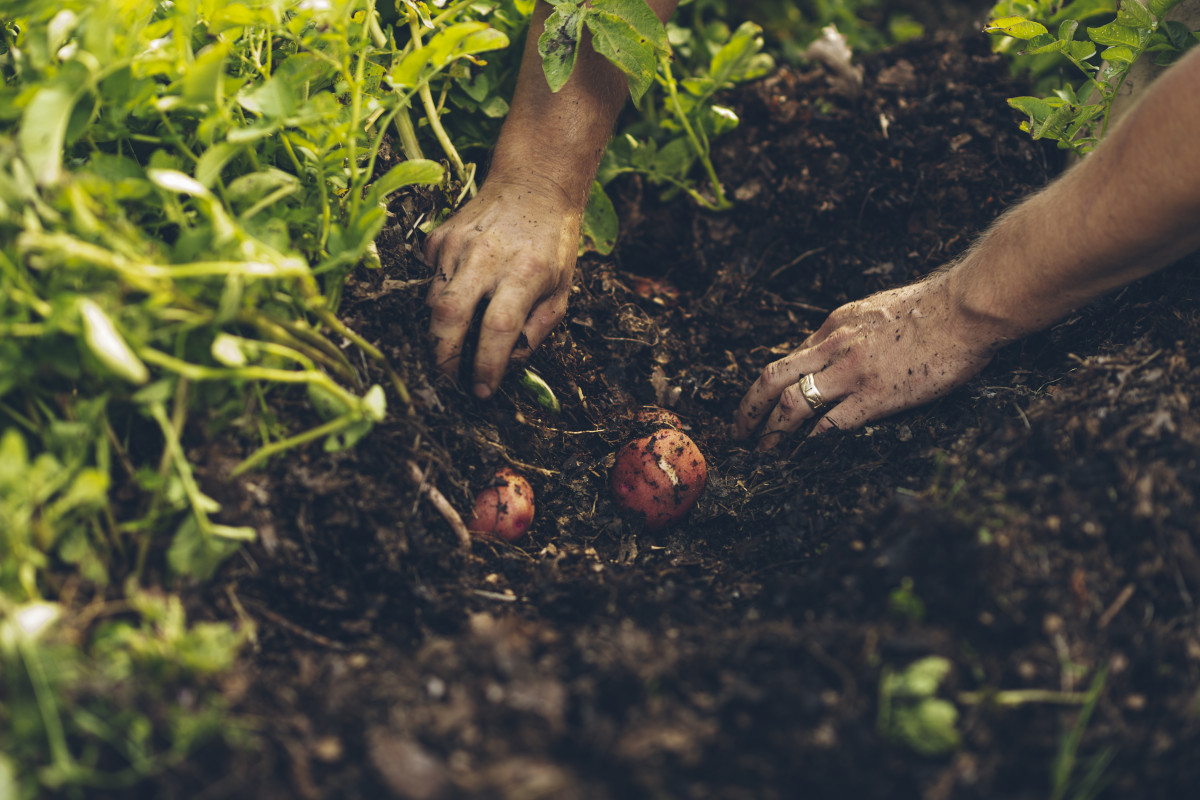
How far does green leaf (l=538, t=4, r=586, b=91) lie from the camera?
1676mm

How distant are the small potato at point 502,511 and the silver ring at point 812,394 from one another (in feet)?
2.57

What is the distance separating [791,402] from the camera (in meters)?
1.90

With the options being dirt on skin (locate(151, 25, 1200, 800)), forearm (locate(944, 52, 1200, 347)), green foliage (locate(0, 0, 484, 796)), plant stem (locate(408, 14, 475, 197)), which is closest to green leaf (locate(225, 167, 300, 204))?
green foliage (locate(0, 0, 484, 796))

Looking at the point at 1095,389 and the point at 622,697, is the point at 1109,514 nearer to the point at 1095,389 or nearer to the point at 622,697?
the point at 1095,389

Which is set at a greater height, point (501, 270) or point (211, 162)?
point (211, 162)

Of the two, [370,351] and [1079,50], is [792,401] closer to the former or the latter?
[370,351]

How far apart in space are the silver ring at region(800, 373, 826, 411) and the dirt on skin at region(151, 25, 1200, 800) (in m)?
0.11

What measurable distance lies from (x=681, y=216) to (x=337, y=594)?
5.73 ft

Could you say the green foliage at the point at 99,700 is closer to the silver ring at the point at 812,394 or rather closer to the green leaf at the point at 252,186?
the green leaf at the point at 252,186

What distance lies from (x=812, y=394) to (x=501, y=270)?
87 cm

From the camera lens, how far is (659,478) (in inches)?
69.6

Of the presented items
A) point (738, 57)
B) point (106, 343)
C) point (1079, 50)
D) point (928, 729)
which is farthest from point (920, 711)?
point (738, 57)

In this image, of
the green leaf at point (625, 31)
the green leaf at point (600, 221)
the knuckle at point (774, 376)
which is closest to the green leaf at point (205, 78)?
the green leaf at point (625, 31)

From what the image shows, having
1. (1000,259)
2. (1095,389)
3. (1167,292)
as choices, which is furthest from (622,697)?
(1167,292)
